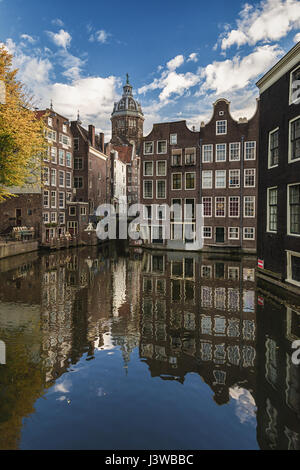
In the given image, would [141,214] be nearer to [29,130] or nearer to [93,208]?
[93,208]

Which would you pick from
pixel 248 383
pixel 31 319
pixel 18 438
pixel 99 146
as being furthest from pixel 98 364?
pixel 99 146

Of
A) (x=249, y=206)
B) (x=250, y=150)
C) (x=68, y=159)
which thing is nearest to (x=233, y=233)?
(x=249, y=206)

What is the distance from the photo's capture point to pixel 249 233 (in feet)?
124

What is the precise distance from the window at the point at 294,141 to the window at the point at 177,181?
2350cm

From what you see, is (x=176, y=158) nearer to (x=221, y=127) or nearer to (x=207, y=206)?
(x=221, y=127)

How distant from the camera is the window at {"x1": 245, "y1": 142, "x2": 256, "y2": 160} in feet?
123

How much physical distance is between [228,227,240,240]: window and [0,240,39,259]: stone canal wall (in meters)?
24.8

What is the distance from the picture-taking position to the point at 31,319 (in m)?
12.9

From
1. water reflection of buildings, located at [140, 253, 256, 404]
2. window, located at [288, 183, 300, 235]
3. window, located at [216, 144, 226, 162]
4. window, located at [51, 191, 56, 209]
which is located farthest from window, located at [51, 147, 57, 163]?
window, located at [288, 183, 300, 235]

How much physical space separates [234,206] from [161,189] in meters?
10.4

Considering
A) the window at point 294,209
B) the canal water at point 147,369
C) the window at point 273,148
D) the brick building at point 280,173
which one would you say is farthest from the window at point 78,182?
the window at point 294,209

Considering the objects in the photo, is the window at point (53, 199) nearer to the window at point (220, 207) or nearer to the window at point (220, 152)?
the window at point (220, 207)

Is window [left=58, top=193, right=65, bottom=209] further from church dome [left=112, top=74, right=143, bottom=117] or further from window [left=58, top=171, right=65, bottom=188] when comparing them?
church dome [left=112, top=74, right=143, bottom=117]

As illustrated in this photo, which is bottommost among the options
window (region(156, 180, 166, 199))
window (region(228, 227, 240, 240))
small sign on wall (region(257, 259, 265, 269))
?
small sign on wall (region(257, 259, 265, 269))
